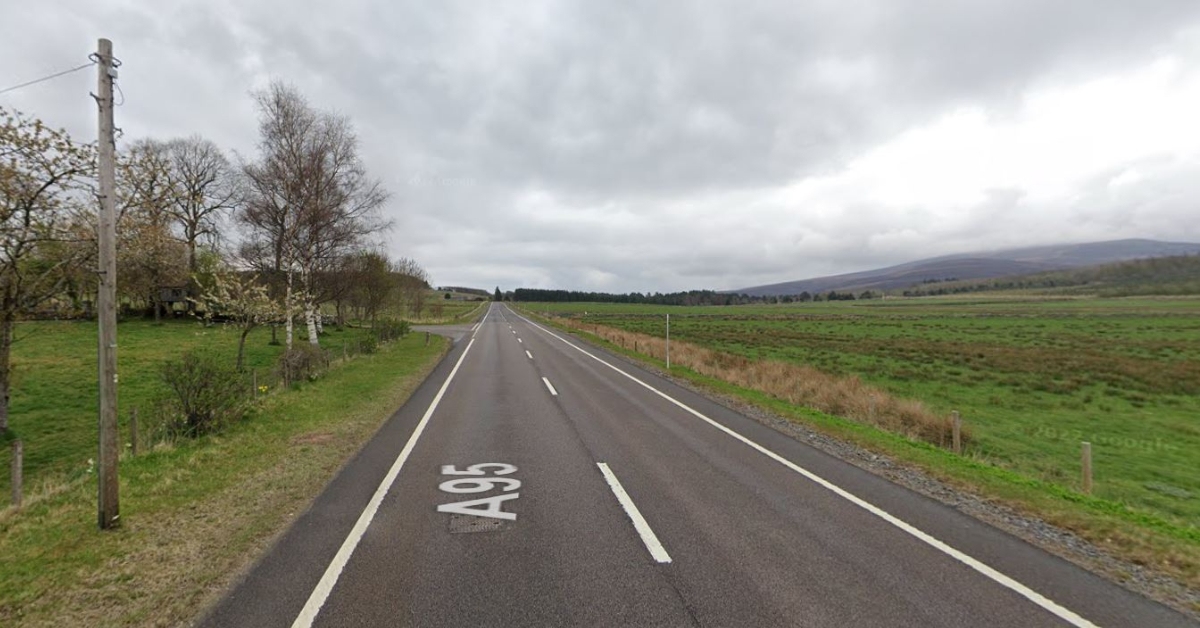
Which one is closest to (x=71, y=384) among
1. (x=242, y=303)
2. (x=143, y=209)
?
(x=242, y=303)

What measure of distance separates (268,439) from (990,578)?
10.7m

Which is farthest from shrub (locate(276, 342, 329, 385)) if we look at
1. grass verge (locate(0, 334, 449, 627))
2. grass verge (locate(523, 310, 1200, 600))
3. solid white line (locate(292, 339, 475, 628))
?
grass verge (locate(523, 310, 1200, 600))

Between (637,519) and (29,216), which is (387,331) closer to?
(29,216)

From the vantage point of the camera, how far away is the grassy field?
1012 cm

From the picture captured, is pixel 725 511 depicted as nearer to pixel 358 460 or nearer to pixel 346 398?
pixel 358 460

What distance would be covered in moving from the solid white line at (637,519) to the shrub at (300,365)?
1198 cm

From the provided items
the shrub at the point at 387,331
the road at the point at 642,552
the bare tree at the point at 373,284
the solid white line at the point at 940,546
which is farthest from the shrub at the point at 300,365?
the bare tree at the point at 373,284

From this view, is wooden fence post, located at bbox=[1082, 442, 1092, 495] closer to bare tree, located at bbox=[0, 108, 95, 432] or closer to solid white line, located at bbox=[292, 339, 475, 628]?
solid white line, located at bbox=[292, 339, 475, 628]

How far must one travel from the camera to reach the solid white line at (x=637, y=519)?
4.69 m

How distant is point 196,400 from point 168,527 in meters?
5.19

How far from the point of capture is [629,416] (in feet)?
36.4

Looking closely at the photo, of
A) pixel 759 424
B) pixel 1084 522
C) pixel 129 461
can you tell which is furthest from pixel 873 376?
pixel 129 461

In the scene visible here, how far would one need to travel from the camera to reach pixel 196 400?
9.38m

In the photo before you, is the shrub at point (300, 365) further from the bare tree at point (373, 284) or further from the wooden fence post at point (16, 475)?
the bare tree at point (373, 284)
